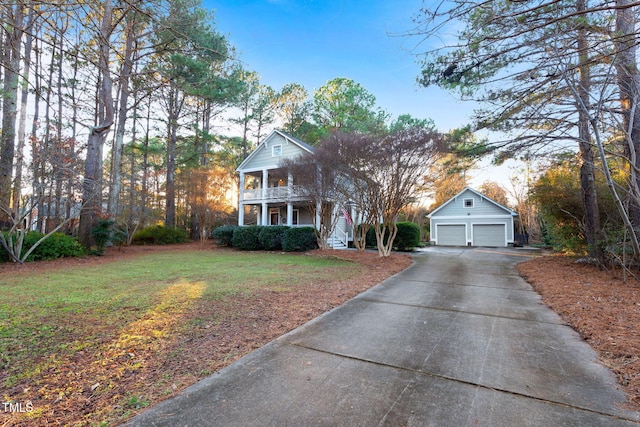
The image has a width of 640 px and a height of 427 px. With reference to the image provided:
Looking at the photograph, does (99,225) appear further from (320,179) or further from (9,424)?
(9,424)

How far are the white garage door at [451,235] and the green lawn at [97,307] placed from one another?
1703 cm

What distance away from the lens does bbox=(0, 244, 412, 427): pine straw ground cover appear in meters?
2.11

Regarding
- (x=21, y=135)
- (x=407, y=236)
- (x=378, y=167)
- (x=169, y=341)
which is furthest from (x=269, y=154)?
(x=169, y=341)

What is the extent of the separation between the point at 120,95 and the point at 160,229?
8.40 metres

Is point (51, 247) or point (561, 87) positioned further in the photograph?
point (51, 247)

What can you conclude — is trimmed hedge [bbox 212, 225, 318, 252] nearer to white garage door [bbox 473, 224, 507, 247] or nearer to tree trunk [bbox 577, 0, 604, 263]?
tree trunk [bbox 577, 0, 604, 263]

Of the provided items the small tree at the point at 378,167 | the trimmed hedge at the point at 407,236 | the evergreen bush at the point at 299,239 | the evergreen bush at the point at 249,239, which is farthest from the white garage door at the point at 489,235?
the evergreen bush at the point at 249,239

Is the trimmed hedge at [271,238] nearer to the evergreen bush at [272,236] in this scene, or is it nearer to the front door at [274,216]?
the evergreen bush at [272,236]

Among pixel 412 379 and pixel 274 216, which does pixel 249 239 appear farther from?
pixel 412 379

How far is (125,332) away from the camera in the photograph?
3.28 metres

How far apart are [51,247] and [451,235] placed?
2313cm

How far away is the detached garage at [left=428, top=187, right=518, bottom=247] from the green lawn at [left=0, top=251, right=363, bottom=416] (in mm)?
17038

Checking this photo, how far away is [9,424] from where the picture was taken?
1.81 metres

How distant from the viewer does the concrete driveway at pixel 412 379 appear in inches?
78.1
